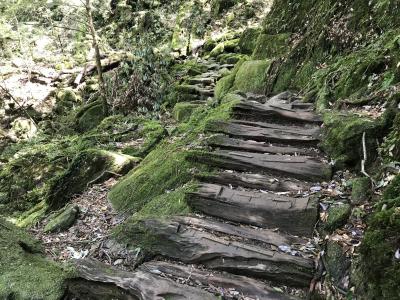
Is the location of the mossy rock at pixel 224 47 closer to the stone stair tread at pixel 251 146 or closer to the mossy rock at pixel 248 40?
the mossy rock at pixel 248 40

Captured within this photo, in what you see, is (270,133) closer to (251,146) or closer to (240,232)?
(251,146)

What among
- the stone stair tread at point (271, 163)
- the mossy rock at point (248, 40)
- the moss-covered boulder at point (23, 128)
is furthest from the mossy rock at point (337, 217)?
the moss-covered boulder at point (23, 128)

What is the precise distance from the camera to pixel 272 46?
10.0m

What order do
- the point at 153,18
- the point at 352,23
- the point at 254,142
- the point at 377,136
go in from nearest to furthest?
the point at 377,136 → the point at 254,142 → the point at 352,23 → the point at 153,18

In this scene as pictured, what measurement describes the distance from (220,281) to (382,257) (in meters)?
1.49

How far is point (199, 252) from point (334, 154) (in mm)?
2217

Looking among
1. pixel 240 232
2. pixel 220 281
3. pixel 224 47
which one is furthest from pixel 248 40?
pixel 220 281

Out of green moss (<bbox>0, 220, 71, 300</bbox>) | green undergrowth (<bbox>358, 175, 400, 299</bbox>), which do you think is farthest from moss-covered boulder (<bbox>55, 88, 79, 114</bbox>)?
green undergrowth (<bbox>358, 175, 400, 299</bbox>)

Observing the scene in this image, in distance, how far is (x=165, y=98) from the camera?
1295 cm

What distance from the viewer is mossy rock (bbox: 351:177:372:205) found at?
378 cm

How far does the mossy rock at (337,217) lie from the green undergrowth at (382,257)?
79 cm

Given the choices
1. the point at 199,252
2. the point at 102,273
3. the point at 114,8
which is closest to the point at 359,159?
the point at 199,252

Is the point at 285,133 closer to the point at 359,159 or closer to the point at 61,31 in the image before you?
the point at 359,159

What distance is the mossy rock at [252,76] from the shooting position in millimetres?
8953
